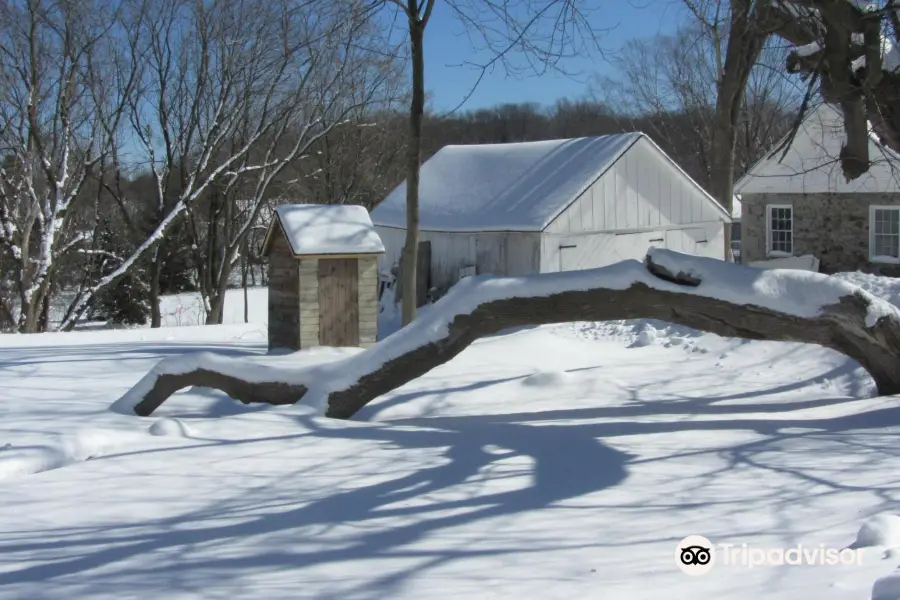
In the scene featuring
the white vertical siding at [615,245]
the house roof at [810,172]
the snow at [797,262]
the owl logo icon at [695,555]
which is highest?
the house roof at [810,172]

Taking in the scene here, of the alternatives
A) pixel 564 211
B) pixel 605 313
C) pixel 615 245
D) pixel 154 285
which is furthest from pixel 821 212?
pixel 154 285

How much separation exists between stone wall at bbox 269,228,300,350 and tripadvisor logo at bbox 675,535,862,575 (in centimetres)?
1037

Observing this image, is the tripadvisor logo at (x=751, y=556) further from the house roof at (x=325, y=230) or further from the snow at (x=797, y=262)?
the snow at (x=797, y=262)

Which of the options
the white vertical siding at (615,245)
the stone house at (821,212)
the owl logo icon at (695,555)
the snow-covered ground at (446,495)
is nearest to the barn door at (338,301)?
the snow-covered ground at (446,495)

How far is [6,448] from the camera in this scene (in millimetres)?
6387

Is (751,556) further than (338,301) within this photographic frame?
No

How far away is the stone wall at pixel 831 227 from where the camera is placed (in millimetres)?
23891

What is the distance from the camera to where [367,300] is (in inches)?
576

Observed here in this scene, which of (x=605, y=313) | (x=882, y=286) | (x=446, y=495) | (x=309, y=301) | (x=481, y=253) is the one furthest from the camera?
(x=481, y=253)

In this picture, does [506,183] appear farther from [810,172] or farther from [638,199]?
[810,172]

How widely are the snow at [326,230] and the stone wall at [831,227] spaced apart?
15.0 m

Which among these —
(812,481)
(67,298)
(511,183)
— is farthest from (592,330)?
(67,298)

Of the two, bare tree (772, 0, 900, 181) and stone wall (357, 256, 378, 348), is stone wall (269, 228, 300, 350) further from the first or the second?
bare tree (772, 0, 900, 181)

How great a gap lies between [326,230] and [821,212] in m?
16.1
